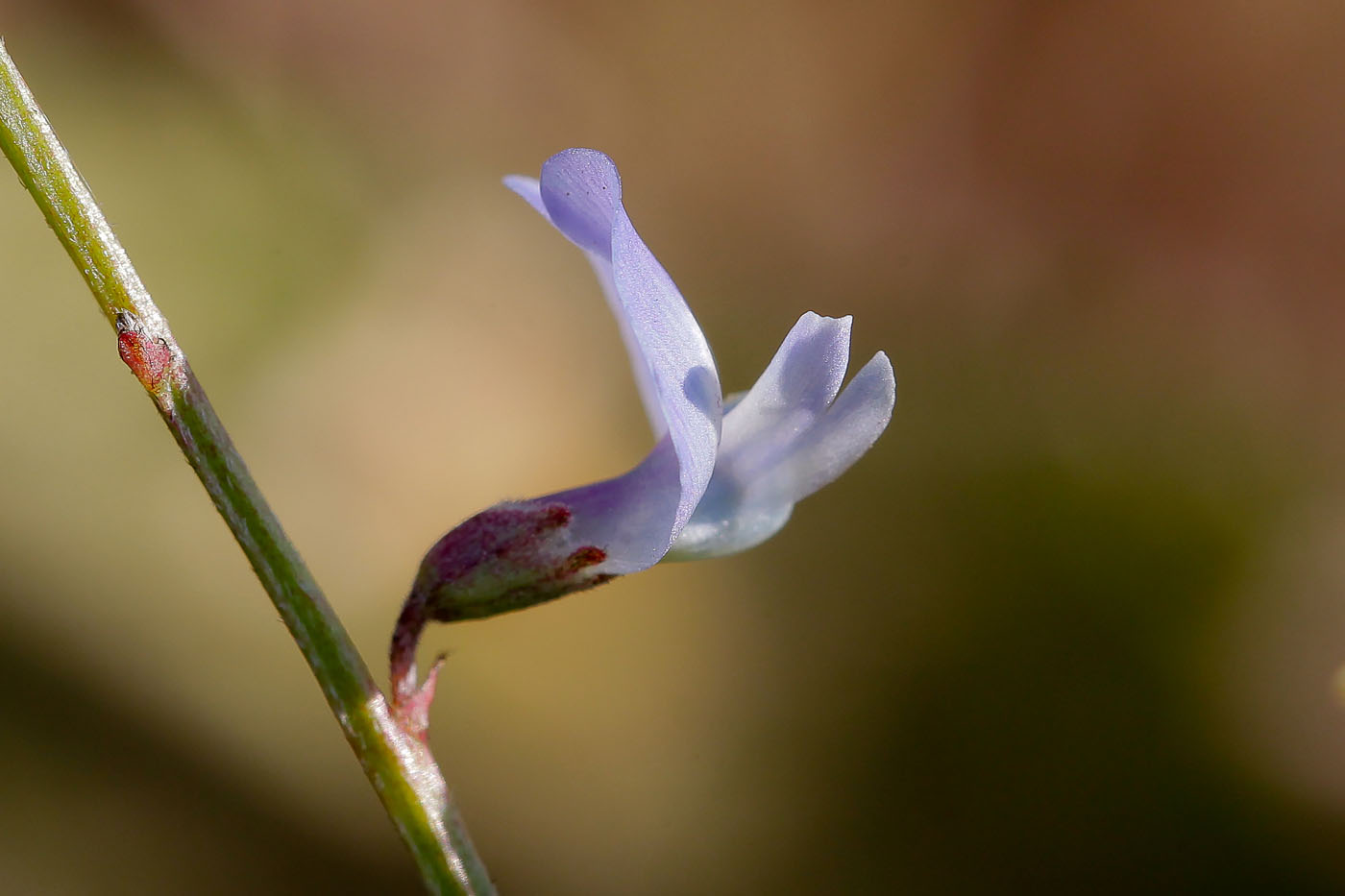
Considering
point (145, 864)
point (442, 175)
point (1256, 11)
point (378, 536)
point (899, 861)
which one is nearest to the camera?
point (145, 864)

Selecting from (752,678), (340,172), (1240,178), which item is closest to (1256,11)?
(1240,178)

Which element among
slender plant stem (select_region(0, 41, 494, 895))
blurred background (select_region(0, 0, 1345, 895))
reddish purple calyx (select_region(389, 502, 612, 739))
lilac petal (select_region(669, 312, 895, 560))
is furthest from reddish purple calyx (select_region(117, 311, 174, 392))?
blurred background (select_region(0, 0, 1345, 895))

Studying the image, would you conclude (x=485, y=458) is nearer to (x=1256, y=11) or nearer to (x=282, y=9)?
(x=282, y=9)

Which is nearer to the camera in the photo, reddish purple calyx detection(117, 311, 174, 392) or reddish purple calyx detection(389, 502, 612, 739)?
reddish purple calyx detection(117, 311, 174, 392)

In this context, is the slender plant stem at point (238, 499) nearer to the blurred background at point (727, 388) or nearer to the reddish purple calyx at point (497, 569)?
the reddish purple calyx at point (497, 569)

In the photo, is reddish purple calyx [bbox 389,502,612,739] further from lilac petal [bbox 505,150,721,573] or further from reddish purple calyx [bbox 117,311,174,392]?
reddish purple calyx [bbox 117,311,174,392]

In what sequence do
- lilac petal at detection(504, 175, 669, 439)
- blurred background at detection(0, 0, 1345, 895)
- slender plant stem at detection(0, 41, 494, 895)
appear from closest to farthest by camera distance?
slender plant stem at detection(0, 41, 494, 895)
lilac petal at detection(504, 175, 669, 439)
blurred background at detection(0, 0, 1345, 895)

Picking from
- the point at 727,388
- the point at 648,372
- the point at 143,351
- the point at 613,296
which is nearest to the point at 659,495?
the point at 648,372
